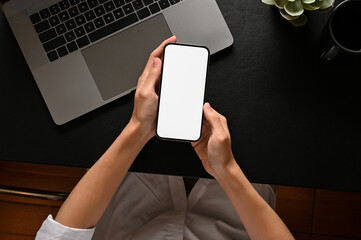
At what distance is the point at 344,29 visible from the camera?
665 mm

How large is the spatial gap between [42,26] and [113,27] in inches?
5.6

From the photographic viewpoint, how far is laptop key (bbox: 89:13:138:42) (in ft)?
2.42

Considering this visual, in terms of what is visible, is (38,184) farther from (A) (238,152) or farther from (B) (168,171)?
(A) (238,152)

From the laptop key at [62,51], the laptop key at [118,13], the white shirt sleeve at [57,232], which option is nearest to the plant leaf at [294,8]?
the laptop key at [118,13]

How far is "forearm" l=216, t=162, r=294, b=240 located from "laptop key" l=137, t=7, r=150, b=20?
0.34m

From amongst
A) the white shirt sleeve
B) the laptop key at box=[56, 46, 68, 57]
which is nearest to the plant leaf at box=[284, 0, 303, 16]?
the laptop key at box=[56, 46, 68, 57]

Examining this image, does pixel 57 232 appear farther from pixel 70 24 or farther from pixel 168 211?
pixel 70 24

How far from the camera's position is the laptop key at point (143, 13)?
0.74 meters

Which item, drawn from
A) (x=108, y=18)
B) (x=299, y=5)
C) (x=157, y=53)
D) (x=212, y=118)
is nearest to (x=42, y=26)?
(x=108, y=18)

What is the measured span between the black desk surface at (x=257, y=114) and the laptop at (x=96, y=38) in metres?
0.03

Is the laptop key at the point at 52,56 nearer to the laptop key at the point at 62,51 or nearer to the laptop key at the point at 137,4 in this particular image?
the laptop key at the point at 62,51

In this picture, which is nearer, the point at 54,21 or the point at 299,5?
the point at 299,5

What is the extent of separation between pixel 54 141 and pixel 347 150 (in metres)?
0.57

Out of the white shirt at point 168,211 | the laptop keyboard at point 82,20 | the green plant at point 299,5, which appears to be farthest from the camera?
the white shirt at point 168,211
